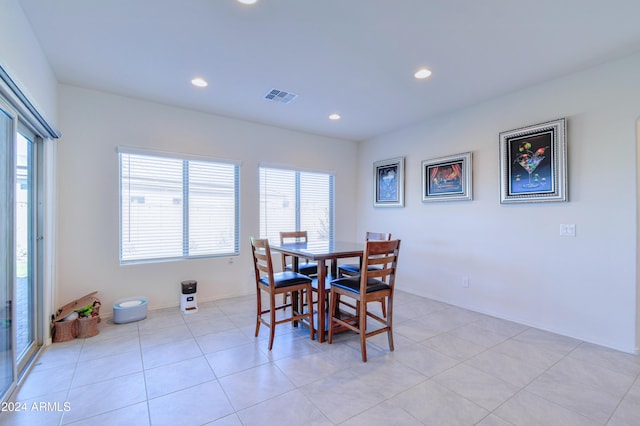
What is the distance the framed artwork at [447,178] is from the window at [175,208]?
2877 millimetres

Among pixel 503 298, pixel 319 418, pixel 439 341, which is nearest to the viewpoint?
pixel 319 418

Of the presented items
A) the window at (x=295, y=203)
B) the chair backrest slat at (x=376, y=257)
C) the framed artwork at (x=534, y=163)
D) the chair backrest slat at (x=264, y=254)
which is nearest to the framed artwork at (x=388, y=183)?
the window at (x=295, y=203)

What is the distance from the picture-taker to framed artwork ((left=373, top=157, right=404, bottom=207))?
Result: 4695mm

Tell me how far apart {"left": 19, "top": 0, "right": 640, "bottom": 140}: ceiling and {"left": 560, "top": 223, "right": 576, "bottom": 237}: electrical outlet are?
1553 mm

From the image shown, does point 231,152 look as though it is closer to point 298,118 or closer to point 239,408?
point 298,118

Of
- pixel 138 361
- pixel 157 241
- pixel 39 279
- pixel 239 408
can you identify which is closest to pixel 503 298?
pixel 239 408

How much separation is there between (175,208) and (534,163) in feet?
14.5

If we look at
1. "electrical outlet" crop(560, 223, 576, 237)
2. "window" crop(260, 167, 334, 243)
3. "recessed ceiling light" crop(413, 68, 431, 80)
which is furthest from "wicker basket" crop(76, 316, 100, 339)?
"electrical outlet" crop(560, 223, 576, 237)

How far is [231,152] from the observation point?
428 centimetres

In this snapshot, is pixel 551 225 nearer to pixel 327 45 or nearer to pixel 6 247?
pixel 327 45

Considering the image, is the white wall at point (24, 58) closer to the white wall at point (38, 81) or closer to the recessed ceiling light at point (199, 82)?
the white wall at point (38, 81)

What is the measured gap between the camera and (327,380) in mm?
2145

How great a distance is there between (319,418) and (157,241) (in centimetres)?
308

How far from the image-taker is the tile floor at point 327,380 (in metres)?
1.77
